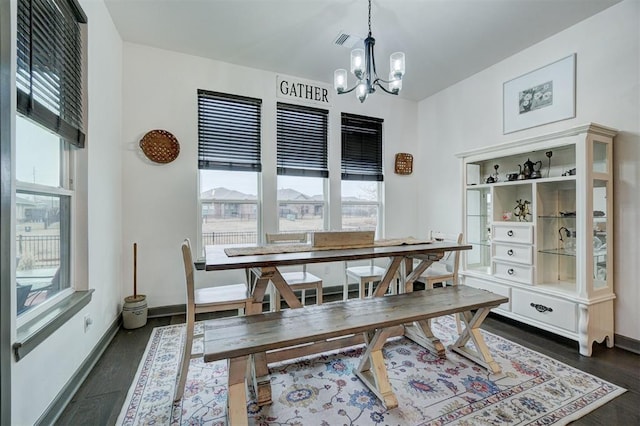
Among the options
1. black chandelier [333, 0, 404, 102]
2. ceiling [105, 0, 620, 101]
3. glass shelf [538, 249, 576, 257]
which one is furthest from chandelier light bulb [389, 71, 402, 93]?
glass shelf [538, 249, 576, 257]

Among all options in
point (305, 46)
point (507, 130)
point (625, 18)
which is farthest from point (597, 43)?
point (305, 46)

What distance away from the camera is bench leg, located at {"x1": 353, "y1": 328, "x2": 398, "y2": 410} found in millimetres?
1712

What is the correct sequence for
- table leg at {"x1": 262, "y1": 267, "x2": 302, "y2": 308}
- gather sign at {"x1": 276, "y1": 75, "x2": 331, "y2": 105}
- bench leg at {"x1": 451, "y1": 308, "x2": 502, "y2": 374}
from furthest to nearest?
1. gather sign at {"x1": 276, "y1": 75, "x2": 331, "y2": 105}
2. bench leg at {"x1": 451, "y1": 308, "x2": 502, "y2": 374}
3. table leg at {"x1": 262, "y1": 267, "x2": 302, "y2": 308}

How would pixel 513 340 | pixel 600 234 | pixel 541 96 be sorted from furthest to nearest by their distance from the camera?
pixel 541 96 < pixel 513 340 < pixel 600 234

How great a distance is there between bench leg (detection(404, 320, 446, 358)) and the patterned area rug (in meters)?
0.07

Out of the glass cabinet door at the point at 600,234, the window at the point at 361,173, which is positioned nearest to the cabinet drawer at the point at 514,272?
the glass cabinet door at the point at 600,234

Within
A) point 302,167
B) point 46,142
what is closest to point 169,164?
point 46,142

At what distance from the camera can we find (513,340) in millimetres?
2545

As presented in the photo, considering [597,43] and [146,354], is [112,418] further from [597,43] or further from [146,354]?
[597,43]

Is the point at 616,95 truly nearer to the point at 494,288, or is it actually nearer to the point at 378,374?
the point at 494,288

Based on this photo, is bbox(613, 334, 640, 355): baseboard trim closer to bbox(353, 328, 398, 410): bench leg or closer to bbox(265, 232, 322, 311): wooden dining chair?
bbox(353, 328, 398, 410): bench leg

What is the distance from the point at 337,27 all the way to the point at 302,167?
1654 millimetres

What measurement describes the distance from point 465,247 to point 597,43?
7.30 ft

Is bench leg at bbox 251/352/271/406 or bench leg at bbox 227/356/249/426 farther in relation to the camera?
bench leg at bbox 251/352/271/406
